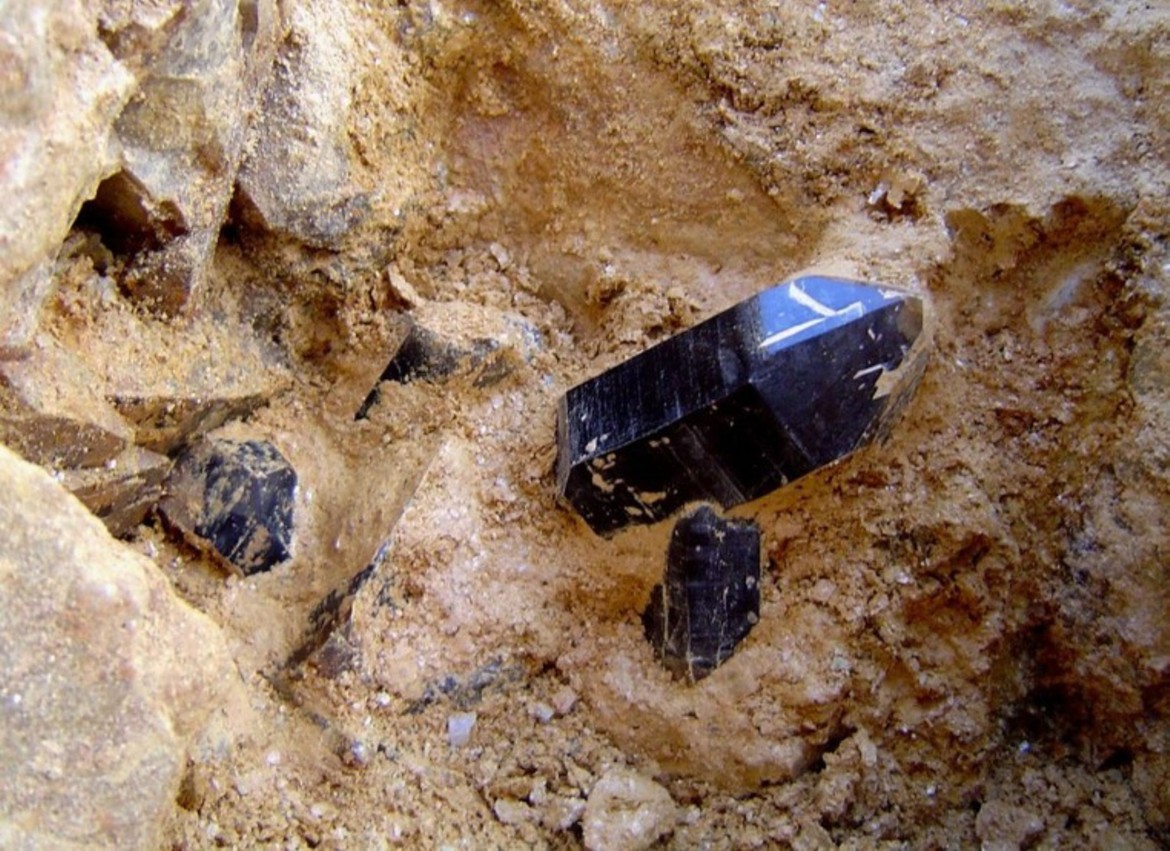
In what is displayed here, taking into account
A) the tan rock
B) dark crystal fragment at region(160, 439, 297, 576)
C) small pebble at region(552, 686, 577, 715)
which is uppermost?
dark crystal fragment at region(160, 439, 297, 576)

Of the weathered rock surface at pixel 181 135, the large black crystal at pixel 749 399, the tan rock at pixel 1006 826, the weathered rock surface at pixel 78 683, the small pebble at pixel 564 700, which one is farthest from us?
the small pebble at pixel 564 700

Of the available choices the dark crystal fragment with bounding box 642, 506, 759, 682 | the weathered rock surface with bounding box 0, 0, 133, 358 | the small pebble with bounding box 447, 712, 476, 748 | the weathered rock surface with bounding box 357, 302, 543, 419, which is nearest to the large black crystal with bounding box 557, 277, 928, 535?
the dark crystal fragment with bounding box 642, 506, 759, 682

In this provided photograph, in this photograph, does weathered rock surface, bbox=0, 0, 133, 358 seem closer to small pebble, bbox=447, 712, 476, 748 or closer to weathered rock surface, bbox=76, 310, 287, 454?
weathered rock surface, bbox=76, 310, 287, 454

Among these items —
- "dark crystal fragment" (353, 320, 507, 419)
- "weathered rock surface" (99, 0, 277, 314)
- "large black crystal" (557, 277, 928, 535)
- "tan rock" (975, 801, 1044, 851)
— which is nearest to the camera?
"weathered rock surface" (99, 0, 277, 314)

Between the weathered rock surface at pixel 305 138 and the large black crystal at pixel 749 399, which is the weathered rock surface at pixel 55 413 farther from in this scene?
the large black crystal at pixel 749 399

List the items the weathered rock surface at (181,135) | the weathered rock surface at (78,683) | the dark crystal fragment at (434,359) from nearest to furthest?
the weathered rock surface at (78,683), the weathered rock surface at (181,135), the dark crystal fragment at (434,359)

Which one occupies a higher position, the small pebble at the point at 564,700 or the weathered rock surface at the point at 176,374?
the weathered rock surface at the point at 176,374

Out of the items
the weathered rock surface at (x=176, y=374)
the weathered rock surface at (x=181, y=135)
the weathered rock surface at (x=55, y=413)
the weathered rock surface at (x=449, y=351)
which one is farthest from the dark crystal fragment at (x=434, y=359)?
the weathered rock surface at (x=55, y=413)
